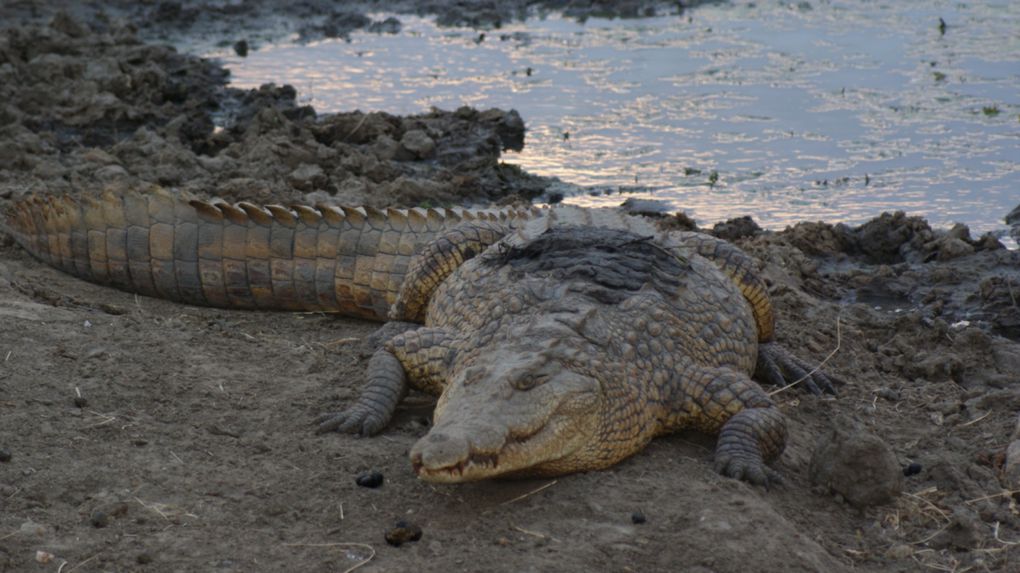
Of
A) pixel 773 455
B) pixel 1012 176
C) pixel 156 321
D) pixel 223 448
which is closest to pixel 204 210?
pixel 156 321

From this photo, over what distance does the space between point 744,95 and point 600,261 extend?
7.27 metres

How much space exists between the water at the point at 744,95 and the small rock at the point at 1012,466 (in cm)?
375

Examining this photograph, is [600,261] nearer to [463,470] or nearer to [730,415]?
[730,415]

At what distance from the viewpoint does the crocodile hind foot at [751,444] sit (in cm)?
398

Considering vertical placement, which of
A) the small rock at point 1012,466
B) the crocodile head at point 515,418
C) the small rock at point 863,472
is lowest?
the small rock at point 1012,466

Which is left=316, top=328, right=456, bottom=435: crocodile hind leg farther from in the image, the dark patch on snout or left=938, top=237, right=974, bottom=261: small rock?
left=938, top=237, right=974, bottom=261: small rock

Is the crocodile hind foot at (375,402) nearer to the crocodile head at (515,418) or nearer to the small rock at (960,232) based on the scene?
the crocodile head at (515,418)

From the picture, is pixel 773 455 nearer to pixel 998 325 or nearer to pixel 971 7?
pixel 998 325

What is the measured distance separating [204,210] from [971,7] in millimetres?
12659

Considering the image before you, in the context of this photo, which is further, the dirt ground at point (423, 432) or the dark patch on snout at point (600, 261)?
the dark patch on snout at point (600, 261)

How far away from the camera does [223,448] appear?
4121 mm

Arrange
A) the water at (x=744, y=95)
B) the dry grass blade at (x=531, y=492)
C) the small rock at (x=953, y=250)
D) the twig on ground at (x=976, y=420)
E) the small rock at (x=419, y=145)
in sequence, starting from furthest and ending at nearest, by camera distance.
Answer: the small rock at (x=419, y=145), the water at (x=744, y=95), the small rock at (x=953, y=250), the twig on ground at (x=976, y=420), the dry grass blade at (x=531, y=492)

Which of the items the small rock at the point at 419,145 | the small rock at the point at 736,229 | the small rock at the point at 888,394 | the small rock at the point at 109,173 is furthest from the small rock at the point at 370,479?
the small rock at the point at 419,145

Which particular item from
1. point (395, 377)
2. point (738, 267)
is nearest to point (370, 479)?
point (395, 377)
